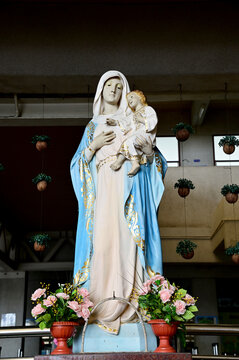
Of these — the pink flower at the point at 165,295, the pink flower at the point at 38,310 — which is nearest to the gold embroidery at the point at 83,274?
the pink flower at the point at 38,310

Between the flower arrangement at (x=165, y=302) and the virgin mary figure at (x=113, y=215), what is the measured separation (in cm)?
25

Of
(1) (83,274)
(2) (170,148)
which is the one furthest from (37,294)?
(2) (170,148)

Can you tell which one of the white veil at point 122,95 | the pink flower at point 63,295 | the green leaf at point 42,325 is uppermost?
the white veil at point 122,95

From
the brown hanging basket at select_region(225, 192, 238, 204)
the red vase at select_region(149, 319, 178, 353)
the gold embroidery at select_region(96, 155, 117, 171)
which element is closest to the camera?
the red vase at select_region(149, 319, 178, 353)

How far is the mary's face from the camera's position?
13.0 ft

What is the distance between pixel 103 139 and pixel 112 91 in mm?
442

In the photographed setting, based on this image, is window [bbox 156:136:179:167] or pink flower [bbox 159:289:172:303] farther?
window [bbox 156:136:179:167]

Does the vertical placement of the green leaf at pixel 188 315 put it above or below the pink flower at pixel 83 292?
below

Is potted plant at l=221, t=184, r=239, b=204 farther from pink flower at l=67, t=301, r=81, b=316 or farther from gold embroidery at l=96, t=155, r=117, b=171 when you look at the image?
pink flower at l=67, t=301, r=81, b=316

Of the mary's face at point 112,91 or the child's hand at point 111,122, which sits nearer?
the child's hand at point 111,122

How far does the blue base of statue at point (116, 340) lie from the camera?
3080 millimetres

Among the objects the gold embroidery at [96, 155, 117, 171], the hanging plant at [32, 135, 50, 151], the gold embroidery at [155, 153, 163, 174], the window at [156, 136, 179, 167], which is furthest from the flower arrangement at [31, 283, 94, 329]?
the window at [156, 136, 179, 167]

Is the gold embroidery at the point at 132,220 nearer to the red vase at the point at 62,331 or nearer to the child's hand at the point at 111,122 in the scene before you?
the child's hand at the point at 111,122

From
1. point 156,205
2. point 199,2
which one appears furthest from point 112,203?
point 199,2
